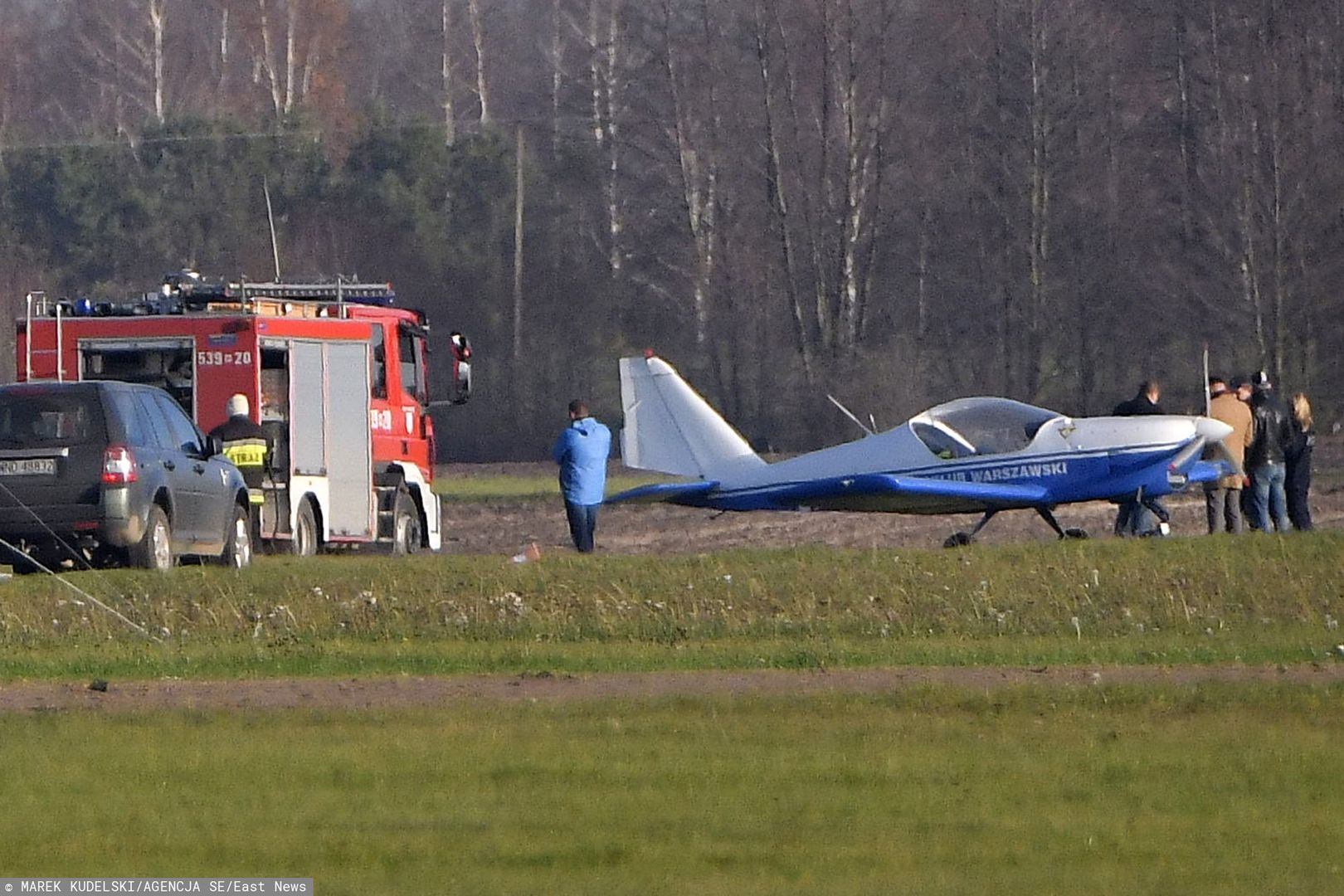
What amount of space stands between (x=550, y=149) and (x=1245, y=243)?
24977mm

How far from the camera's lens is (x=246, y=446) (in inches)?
851

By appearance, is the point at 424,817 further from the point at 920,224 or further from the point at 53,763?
the point at 920,224

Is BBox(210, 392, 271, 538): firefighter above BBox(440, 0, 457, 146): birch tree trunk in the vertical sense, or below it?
below

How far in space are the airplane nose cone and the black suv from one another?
33.0 feet

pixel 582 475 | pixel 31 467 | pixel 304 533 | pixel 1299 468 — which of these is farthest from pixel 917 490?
pixel 31 467

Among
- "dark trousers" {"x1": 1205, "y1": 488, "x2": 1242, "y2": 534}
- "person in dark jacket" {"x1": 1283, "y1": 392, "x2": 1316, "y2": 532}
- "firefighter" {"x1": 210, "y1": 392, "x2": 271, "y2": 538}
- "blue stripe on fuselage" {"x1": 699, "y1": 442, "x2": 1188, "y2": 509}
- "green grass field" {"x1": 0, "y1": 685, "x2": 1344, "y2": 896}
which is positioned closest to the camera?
"green grass field" {"x1": 0, "y1": 685, "x2": 1344, "y2": 896}

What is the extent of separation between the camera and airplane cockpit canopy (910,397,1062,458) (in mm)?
22453

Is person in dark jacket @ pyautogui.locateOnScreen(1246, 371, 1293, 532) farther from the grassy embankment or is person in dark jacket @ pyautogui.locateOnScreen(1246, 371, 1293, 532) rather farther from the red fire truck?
the red fire truck

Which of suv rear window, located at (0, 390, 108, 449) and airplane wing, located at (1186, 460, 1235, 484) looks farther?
airplane wing, located at (1186, 460, 1235, 484)

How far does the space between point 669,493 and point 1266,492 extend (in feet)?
21.1

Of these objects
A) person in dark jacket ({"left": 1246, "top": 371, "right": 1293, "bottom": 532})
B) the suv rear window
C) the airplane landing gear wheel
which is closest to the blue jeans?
person in dark jacket ({"left": 1246, "top": 371, "right": 1293, "bottom": 532})

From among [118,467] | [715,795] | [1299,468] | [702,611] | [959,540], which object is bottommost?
[715,795]

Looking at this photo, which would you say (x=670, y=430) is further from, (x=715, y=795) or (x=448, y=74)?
(x=448, y=74)

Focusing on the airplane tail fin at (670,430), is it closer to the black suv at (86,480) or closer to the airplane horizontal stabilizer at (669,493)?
the airplane horizontal stabilizer at (669,493)
